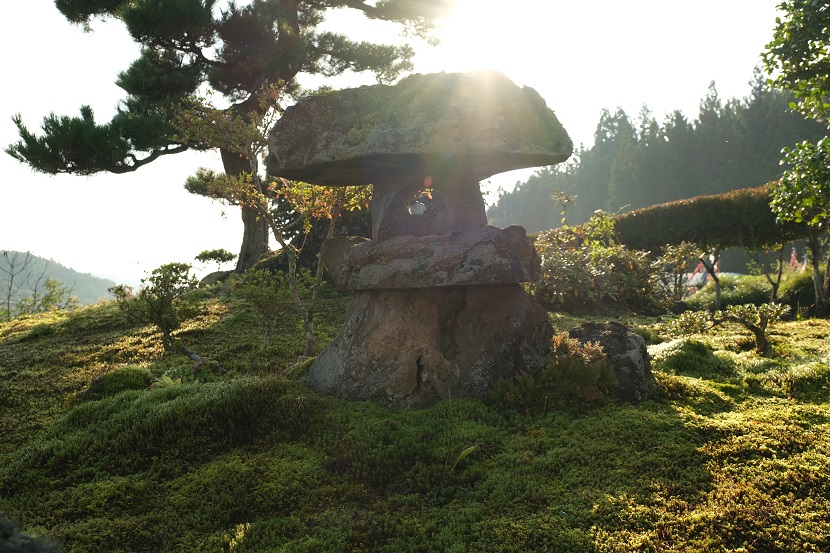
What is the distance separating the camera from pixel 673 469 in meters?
3.59

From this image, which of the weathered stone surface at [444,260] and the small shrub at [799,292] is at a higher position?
the weathered stone surface at [444,260]

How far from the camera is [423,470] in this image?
3.75 metres

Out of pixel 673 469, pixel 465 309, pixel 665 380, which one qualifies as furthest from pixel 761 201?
pixel 673 469

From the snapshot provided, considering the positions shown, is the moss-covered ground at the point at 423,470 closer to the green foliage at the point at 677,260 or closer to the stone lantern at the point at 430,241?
the stone lantern at the point at 430,241

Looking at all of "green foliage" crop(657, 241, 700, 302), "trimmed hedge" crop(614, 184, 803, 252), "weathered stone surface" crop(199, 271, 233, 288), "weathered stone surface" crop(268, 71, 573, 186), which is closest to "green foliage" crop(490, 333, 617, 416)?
"weathered stone surface" crop(268, 71, 573, 186)

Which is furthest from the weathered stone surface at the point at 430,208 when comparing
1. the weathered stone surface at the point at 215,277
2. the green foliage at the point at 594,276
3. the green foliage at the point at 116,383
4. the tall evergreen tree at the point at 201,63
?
the weathered stone surface at the point at 215,277

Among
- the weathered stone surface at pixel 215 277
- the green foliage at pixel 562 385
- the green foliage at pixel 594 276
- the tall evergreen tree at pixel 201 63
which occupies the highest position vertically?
the tall evergreen tree at pixel 201 63

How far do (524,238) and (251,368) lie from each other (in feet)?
12.3

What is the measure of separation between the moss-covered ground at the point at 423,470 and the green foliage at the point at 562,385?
14cm

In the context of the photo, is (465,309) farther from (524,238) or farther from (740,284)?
(740,284)

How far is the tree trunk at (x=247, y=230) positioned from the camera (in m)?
15.2

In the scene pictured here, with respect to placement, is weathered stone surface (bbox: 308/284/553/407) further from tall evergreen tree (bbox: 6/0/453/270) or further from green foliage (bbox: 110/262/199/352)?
tall evergreen tree (bbox: 6/0/453/270)

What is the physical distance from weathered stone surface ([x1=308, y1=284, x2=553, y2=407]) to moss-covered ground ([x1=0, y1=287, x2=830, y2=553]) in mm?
320

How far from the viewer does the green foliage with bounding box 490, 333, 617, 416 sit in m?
4.74
